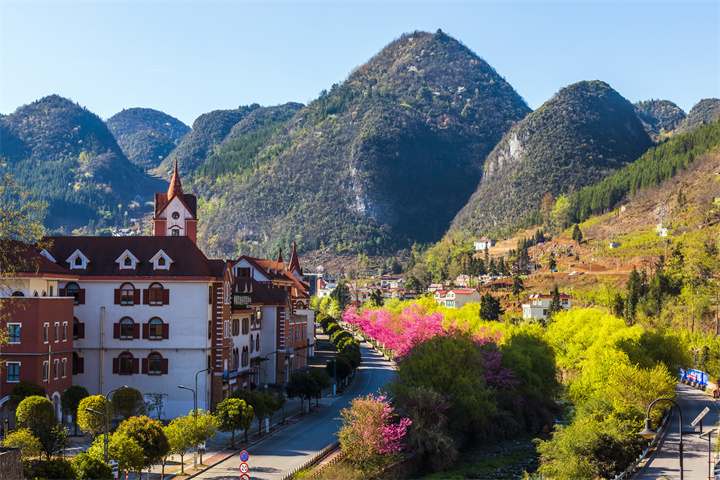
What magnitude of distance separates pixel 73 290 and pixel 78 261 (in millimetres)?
2638

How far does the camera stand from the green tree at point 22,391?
54844mm

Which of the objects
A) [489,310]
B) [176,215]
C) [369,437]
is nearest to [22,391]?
[369,437]

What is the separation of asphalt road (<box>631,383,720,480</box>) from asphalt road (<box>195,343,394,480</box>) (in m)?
22.4

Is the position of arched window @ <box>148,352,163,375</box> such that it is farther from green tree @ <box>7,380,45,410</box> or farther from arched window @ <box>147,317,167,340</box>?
green tree @ <box>7,380,45,410</box>

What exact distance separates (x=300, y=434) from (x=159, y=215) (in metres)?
38.3

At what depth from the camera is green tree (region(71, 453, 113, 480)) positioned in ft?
130

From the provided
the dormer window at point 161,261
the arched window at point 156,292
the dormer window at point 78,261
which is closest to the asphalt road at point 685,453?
the arched window at point 156,292

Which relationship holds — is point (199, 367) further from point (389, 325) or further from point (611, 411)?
point (389, 325)

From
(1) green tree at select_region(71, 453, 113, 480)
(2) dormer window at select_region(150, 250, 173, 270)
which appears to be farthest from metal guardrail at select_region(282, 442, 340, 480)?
(2) dormer window at select_region(150, 250, 173, 270)

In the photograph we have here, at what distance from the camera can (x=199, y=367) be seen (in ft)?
221

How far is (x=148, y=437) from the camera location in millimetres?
45906

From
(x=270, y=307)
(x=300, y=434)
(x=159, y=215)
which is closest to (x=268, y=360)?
(x=270, y=307)

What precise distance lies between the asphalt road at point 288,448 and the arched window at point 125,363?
14.0 m

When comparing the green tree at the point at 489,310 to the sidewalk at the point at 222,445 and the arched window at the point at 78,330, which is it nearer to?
the sidewalk at the point at 222,445
